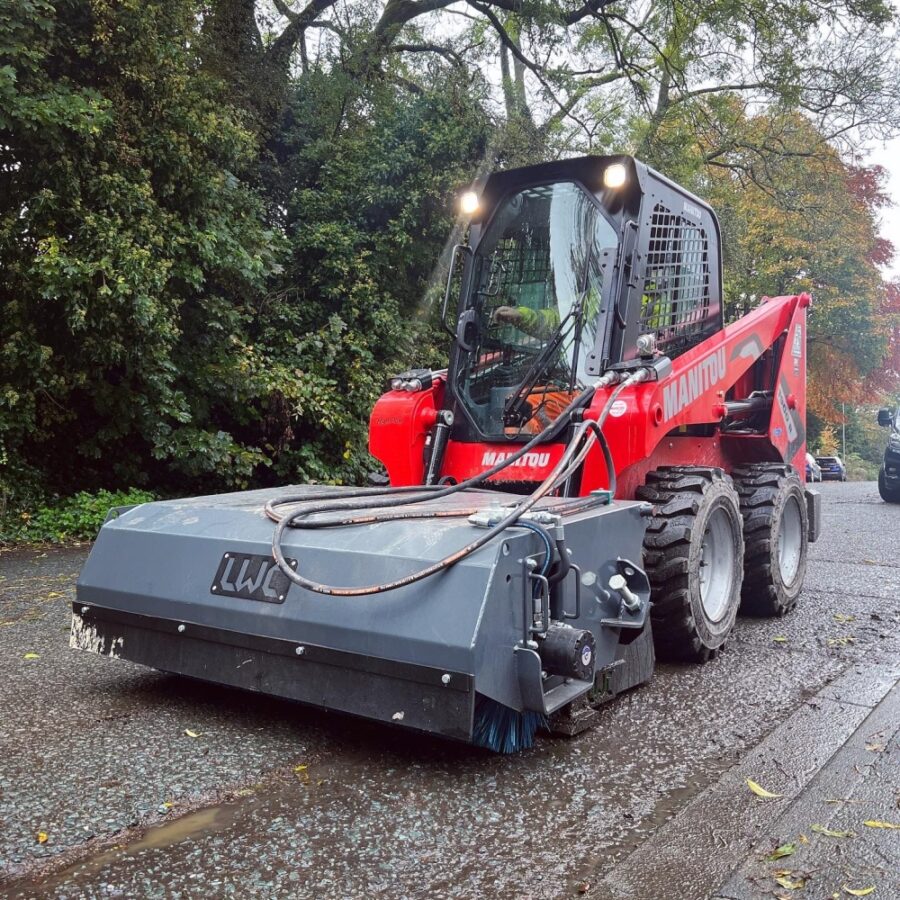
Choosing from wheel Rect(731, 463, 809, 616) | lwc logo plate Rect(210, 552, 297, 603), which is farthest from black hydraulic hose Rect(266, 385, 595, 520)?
wheel Rect(731, 463, 809, 616)

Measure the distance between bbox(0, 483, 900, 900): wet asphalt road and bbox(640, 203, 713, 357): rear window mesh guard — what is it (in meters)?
1.80

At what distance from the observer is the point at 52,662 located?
13.6ft

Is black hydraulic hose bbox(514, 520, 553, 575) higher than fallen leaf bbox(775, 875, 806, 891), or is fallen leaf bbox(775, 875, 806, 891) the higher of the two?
black hydraulic hose bbox(514, 520, 553, 575)

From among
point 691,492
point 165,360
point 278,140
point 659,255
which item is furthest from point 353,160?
point 691,492

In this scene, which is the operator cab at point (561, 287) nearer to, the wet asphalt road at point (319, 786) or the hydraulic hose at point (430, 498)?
the hydraulic hose at point (430, 498)

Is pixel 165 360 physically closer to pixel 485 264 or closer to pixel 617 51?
pixel 485 264

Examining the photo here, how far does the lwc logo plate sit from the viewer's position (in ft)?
10.1

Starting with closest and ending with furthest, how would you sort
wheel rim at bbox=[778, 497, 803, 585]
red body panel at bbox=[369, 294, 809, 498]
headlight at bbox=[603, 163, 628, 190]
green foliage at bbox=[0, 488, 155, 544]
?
red body panel at bbox=[369, 294, 809, 498]
headlight at bbox=[603, 163, 628, 190]
wheel rim at bbox=[778, 497, 803, 585]
green foliage at bbox=[0, 488, 155, 544]

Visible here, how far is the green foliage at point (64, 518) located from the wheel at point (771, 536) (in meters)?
5.51

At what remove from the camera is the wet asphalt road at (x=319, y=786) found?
2.25 m

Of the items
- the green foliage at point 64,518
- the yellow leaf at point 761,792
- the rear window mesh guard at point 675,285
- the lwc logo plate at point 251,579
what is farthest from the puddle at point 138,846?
the green foliage at point 64,518

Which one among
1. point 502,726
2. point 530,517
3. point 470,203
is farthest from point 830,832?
point 470,203

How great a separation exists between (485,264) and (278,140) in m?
8.03

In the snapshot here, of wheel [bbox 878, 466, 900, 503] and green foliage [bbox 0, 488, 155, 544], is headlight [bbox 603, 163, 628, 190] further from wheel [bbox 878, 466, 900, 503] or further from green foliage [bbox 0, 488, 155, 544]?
wheel [bbox 878, 466, 900, 503]
